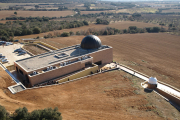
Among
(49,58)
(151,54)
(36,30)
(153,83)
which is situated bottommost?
(151,54)

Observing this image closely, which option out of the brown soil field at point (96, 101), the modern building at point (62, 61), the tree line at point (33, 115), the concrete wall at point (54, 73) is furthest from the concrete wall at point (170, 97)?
the tree line at point (33, 115)

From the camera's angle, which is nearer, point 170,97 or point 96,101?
point 96,101

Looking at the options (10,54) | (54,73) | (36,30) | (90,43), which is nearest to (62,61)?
(54,73)

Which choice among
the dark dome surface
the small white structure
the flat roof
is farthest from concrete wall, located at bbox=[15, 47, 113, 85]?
the small white structure

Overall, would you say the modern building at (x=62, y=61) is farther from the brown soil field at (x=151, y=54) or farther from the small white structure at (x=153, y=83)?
the small white structure at (x=153, y=83)

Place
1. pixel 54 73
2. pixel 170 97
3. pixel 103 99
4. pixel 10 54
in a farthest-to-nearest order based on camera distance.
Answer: pixel 10 54 < pixel 54 73 < pixel 170 97 < pixel 103 99

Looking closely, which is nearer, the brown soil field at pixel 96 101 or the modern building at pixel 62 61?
the brown soil field at pixel 96 101

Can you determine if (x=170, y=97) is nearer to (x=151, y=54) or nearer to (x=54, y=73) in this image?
(x=54, y=73)
